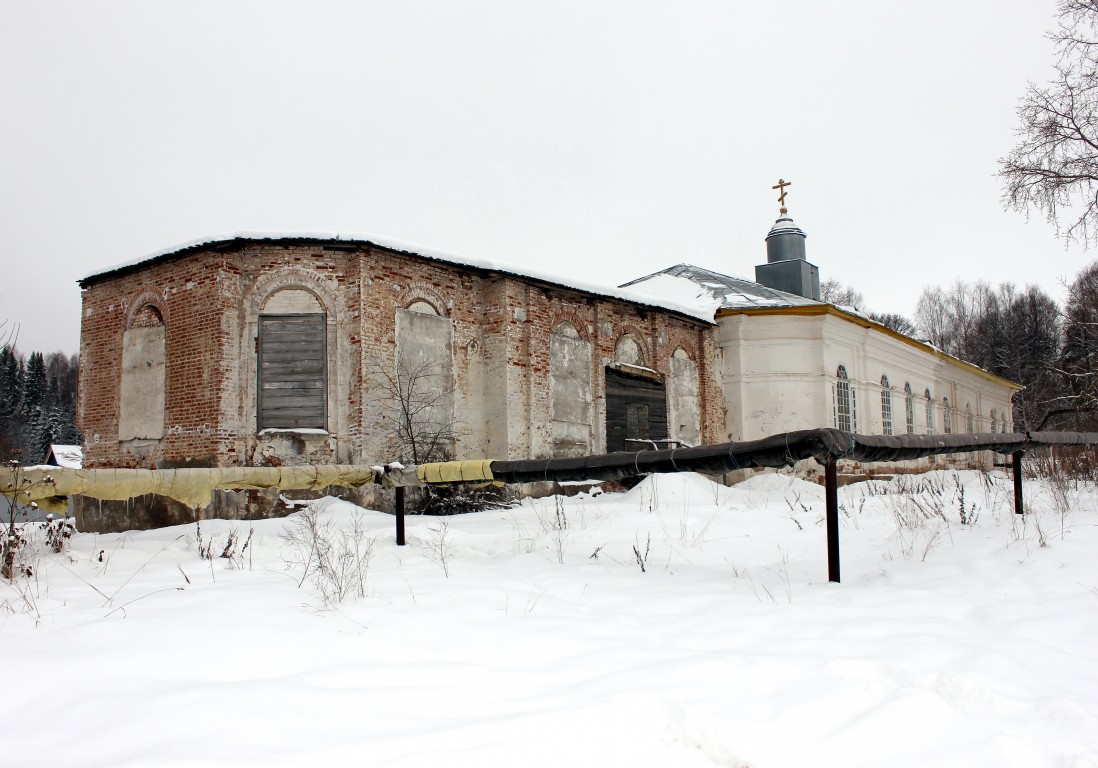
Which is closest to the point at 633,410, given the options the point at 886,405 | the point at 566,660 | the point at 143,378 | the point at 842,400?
the point at 842,400

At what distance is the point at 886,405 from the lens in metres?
21.8

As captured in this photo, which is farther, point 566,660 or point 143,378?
point 143,378

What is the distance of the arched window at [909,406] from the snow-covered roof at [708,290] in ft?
14.7

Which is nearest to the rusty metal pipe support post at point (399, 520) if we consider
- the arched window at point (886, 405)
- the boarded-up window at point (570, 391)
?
the boarded-up window at point (570, 391)

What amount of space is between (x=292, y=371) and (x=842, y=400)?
13812mm

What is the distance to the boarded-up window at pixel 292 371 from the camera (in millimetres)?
11828

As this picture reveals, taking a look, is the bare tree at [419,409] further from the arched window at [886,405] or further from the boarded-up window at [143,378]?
→ the arched window at [886,405]

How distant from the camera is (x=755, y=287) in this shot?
2206 centimetres

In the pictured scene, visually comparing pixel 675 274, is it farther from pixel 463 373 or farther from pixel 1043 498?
pixel 1043 498

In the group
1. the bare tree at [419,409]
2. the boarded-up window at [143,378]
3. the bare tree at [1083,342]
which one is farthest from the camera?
the bare tree at [1083,342]

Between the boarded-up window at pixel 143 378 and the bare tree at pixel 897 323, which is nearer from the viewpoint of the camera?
the boarded-up window at pixel 143 378

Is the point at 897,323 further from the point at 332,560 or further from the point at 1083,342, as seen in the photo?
the point at 332,560

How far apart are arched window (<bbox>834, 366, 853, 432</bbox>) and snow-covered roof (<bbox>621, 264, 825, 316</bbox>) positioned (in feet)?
6.55

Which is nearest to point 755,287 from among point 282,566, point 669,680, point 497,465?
point 497,465
